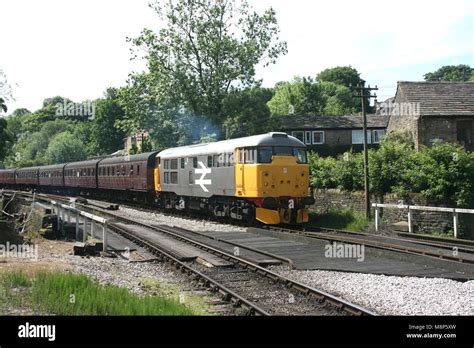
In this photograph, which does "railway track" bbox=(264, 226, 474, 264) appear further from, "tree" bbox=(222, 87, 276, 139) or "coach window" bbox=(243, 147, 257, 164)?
"tree" bbox=(222, 87, 276, 139)

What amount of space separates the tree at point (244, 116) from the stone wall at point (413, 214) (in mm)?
16027


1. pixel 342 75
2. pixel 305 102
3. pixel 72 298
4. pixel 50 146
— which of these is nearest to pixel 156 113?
pixel 72 298

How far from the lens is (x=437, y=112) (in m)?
31.0

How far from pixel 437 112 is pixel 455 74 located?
202 ft

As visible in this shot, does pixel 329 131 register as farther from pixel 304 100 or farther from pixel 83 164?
pixel 304 100

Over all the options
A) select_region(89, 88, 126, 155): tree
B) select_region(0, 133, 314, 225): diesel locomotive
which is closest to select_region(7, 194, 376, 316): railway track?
select_region(0, 133, 314, 225): diesel locomotive

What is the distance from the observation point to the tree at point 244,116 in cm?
3953

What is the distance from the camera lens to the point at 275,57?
43.4 meters

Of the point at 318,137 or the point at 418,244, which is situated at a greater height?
the point at 318,137

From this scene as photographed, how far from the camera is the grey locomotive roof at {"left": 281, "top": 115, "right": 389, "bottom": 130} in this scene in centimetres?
4947

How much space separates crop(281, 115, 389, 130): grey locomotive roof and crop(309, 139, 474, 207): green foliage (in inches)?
960

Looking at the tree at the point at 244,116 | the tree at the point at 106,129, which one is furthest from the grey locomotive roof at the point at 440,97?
the tree at the point at 106,129
